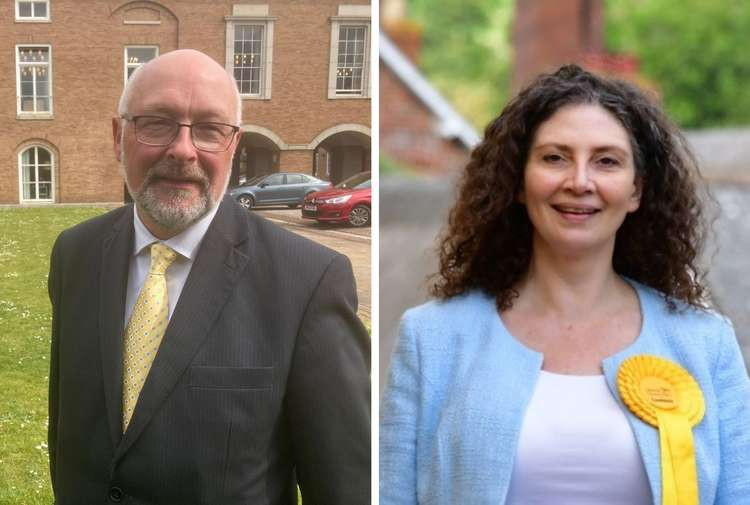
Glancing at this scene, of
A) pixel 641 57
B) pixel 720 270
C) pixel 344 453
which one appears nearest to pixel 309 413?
pixel 344 453

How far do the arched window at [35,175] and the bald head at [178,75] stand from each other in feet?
0.67

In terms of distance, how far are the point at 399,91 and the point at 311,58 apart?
610 centimetres

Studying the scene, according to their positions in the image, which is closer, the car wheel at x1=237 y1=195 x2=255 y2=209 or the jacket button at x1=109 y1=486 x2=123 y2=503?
the jacket button at x1=109 y1=486 x2=123 y2=503

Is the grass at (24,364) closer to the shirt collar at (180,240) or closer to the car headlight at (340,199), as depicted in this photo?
the shirt collar at (180,240)

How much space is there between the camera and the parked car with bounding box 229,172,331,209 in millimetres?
2291

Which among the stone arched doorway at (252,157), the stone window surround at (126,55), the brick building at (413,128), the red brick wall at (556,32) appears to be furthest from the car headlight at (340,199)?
the red brick wall at (556,32)

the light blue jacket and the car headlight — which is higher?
the car headlight

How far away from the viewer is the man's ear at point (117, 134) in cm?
222

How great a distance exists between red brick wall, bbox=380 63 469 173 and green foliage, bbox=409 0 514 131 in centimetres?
425

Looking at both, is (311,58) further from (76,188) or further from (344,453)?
(344,453)

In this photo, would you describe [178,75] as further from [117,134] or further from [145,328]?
[145,328]

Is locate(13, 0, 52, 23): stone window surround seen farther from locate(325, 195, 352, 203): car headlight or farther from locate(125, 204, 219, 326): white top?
locate(325, 195, 352, 203): car headlight

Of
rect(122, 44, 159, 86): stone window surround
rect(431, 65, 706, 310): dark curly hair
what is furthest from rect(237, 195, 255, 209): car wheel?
rect(431, 65, 706, 310): dark curly hair

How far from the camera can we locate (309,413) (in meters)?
2.19
